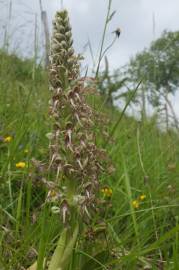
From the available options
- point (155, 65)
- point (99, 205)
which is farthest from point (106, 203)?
point (155, 65)

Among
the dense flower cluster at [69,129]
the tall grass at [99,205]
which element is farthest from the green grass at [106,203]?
the dense flower cluster at [69,129]

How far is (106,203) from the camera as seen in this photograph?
264cm

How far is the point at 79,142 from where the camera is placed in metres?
1.66

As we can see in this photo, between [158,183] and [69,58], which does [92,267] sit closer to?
[69,58]

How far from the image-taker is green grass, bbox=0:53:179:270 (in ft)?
6.39

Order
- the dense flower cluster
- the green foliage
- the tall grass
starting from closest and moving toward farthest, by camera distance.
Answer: the dense flower cluster → the tall grass → the green foliage

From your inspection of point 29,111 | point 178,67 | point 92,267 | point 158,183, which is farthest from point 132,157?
point 92,267

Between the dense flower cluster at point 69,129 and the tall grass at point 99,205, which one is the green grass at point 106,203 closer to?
the tall grass at point 99,205

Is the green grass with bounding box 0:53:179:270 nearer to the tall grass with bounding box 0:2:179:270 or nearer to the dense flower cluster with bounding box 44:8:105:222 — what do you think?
the tall grass with bounding box 0:2:179:270

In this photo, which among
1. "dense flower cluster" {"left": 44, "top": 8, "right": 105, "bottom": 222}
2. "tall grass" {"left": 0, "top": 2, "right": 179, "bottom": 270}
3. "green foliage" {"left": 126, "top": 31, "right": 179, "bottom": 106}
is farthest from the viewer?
"green foliage" {"left": 126, "top": 31, "right": 179, "bottom": 106}

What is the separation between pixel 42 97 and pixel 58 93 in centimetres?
379

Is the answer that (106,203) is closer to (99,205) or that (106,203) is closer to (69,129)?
(99,205)

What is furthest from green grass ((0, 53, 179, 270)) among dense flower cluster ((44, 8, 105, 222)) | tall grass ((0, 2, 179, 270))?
dense flower cluster ((44, 8, 105, 222))

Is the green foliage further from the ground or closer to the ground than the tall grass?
further from the ground
